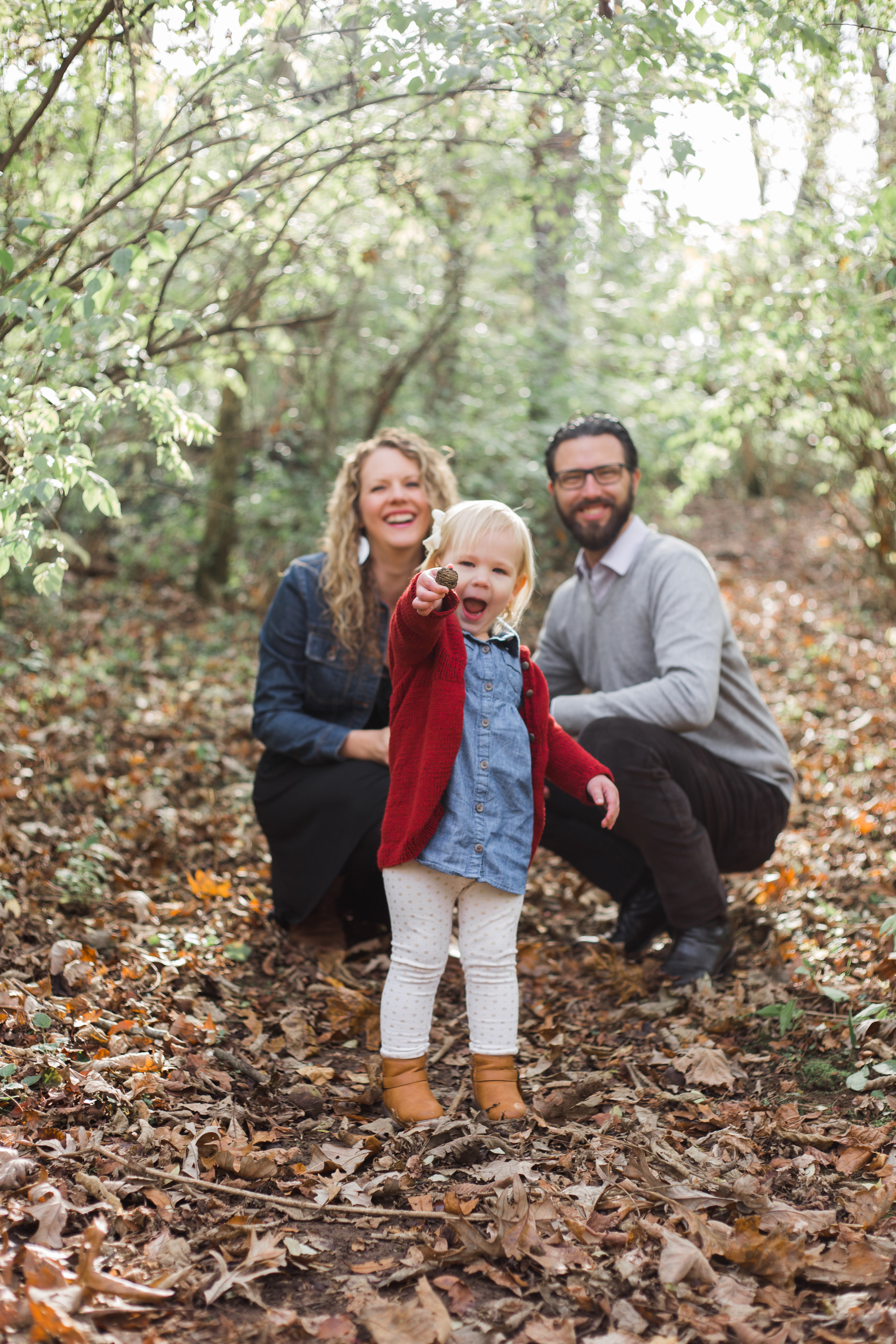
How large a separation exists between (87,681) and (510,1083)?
4806 mm

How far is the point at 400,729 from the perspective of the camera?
2.71 meters

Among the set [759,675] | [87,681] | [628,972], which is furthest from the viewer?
[759,675]

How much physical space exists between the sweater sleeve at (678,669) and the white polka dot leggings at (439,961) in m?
1.14

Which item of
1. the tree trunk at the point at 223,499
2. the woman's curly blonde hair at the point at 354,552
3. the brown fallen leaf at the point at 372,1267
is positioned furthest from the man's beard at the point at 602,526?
the tree trunk at the point at 223,499

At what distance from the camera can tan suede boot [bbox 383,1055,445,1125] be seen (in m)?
2.59

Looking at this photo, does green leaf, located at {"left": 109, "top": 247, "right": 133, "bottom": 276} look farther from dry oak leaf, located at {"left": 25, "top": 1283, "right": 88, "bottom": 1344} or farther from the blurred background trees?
dry oak leaf, located at {"left": 25, "top": 1283, "right": 88, "bottom": 1344}

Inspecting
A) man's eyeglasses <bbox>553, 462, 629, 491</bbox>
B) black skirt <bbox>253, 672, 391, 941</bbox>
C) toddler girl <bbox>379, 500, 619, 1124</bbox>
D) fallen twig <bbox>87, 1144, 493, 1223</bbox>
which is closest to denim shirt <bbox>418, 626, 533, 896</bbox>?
toddler girl <bbox>379, 500, 619, 1124</bbox>

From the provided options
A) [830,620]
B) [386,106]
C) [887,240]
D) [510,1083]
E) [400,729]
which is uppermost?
[386,106]

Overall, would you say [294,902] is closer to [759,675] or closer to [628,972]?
[628,972]

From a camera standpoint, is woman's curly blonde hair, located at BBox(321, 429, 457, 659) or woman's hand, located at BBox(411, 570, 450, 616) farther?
woman's curly blonde hair, located at BBox(321, 429, 457, 659)

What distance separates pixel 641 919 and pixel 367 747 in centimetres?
124

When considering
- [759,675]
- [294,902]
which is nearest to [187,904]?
[294,902]

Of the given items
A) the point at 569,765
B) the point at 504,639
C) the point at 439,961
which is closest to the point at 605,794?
A: the point at 569,765

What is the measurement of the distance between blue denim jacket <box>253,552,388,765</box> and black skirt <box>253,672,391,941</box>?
0.26 feet
